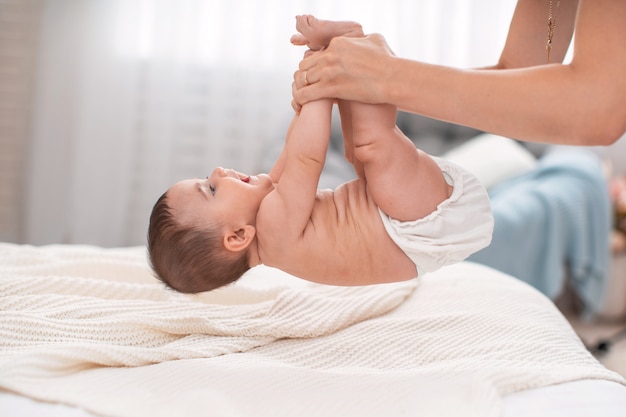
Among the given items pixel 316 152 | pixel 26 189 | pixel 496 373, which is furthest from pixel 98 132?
pixel 496 373

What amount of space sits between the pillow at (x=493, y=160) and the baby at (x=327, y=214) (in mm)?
2356

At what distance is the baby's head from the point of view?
147 cm

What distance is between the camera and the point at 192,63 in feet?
14.0

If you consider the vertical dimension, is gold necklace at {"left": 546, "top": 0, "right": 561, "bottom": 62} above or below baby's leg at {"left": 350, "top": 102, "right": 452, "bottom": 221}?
above

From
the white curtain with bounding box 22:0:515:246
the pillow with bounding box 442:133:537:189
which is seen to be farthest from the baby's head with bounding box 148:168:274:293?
the white curtain with bounding box 22:0:515:246

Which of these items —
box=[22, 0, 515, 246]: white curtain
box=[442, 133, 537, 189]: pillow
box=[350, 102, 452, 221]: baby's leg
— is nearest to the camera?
box=[350, 102, 452, 221]: baby's leg

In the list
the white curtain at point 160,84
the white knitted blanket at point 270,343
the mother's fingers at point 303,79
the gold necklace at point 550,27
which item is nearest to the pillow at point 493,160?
the white curtain at point 160,84

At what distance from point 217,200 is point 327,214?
223 mm

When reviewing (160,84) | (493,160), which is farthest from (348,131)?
(160,84)

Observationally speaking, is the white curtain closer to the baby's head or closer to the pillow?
the pillow

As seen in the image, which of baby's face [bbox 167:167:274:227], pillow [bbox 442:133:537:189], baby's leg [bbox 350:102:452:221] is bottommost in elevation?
pillow [bbox 442:133:537:189]

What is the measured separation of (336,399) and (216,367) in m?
0.24

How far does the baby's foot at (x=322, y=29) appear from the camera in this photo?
1383 mm

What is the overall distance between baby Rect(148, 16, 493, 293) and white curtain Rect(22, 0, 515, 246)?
2.83 metres
